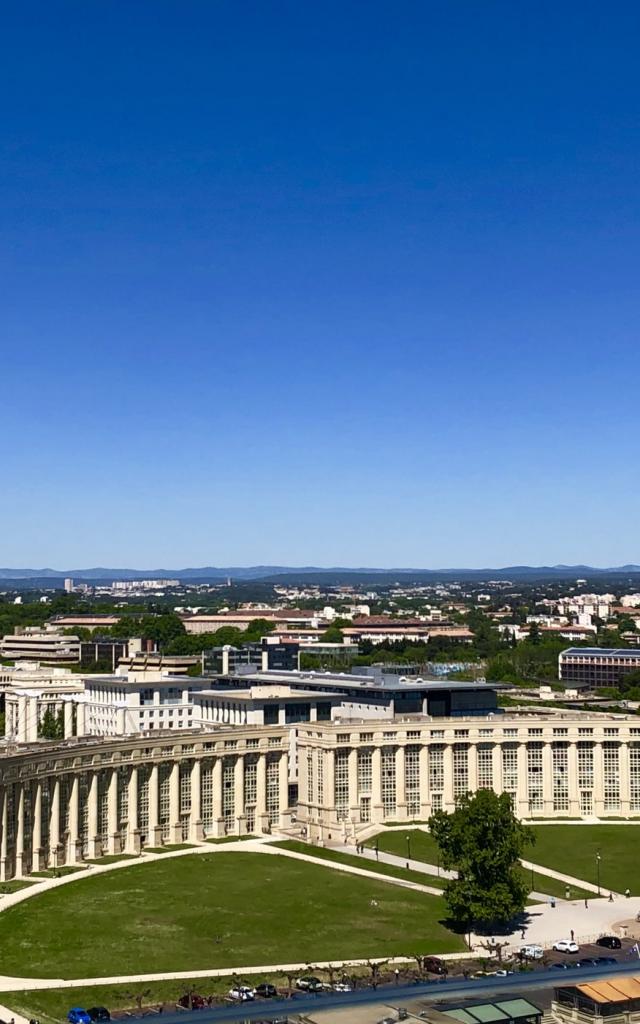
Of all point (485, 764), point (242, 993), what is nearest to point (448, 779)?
point (485, 764)

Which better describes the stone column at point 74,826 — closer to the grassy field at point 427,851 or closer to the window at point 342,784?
the grassy field at point 427,851

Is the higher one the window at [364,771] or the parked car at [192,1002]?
the window at [364,771]

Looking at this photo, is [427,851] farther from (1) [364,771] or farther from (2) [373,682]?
(2) [373,682]

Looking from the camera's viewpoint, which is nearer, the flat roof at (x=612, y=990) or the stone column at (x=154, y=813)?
the flat roof at (x=612, y=990)

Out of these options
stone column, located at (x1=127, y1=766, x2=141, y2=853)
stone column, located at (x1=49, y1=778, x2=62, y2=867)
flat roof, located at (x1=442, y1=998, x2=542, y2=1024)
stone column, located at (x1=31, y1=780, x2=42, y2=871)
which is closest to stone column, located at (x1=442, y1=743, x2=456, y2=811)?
stone column, located at (x1=127, y1=766, x2=141, y2=853)

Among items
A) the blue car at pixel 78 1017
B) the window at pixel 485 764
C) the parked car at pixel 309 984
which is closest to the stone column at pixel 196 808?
the window at pixel 485 764

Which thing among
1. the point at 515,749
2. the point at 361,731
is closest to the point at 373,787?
the point at 361,731
